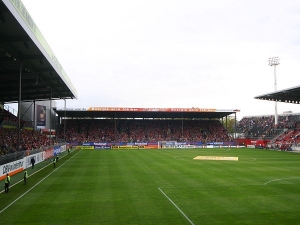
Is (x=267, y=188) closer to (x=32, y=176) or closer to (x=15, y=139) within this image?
(x=32, y=176)

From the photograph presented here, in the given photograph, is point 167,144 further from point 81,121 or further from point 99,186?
point 99,186

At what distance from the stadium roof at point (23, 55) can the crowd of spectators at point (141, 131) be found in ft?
110

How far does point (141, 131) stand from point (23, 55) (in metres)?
59.2

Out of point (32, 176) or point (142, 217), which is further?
point (32, 176)

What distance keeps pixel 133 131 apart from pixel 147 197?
6794 cm

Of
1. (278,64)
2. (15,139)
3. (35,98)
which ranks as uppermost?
(278,64)

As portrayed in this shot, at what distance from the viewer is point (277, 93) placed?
56906mm

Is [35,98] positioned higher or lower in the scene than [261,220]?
higher

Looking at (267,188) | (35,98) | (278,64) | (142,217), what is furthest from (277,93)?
(142,217)

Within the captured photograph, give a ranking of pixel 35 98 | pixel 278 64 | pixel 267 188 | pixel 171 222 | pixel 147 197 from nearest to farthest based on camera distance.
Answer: pixel 171 222
pixel 147 197
pixel 267 188
pixel 35 98
pixel 278 64

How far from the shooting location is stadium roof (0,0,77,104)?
20.0m

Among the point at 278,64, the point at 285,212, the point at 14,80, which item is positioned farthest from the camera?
the point at 278,64

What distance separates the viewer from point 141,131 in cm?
8600

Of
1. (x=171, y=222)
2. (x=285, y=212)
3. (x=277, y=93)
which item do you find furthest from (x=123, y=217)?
(x=277, y=93)
